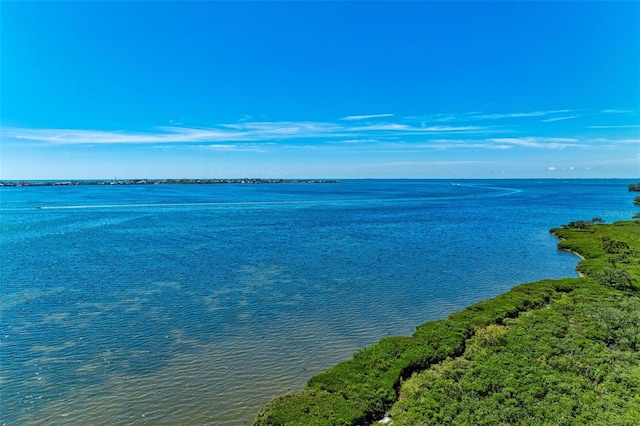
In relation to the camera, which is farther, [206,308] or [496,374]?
[206,308]

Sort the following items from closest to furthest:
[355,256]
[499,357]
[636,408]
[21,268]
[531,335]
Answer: [636,408], [499,357], [531,335], [21,268], [355,256]

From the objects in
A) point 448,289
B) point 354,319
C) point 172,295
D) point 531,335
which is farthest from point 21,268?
point 531,335

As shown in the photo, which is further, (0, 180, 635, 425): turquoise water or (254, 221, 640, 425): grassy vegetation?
(0, 180, 635, 425): turquoise water

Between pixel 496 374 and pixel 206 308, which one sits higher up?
pixel 496 374

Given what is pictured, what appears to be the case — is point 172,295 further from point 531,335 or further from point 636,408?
point 636,408
